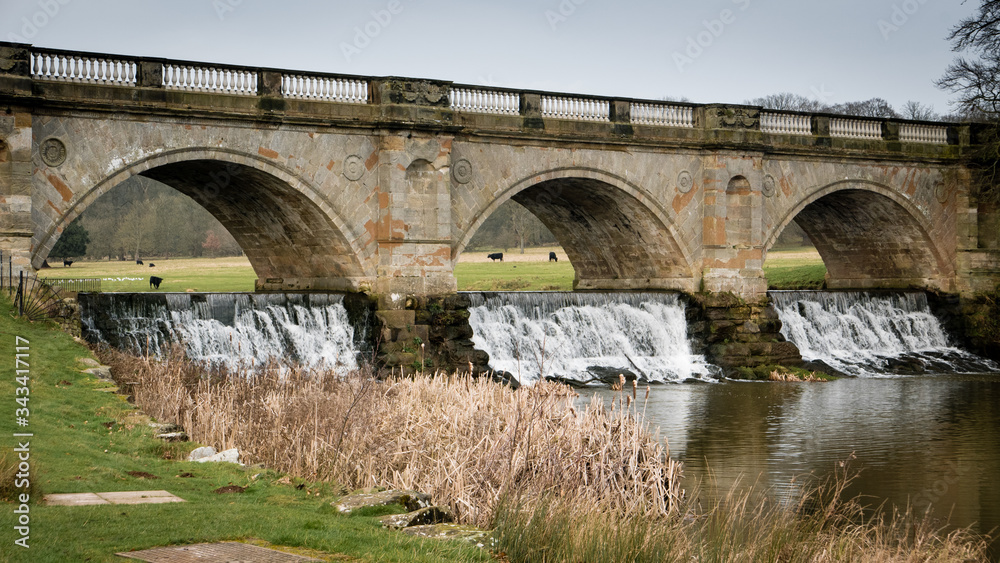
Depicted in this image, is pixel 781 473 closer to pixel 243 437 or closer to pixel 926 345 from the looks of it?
pixel 243 437

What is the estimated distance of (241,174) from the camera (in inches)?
862

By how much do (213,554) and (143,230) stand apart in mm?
49777

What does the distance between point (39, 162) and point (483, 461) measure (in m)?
12.9

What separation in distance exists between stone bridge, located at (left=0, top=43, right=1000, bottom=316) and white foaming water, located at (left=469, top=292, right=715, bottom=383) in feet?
4.81

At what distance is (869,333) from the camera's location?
28.8m

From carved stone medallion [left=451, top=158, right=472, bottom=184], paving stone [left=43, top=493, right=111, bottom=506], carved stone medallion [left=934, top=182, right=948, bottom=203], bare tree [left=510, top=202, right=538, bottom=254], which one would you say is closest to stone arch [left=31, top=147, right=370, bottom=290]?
carved stone medallion [left=451, top=158, right=472, bottom=184]

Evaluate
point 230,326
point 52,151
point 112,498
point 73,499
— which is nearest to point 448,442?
point 112,498

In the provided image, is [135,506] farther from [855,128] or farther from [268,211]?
[855,128]

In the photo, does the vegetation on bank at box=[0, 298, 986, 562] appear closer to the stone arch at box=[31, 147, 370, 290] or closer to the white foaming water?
the stone arch at box=[31, 147, 370, 290]

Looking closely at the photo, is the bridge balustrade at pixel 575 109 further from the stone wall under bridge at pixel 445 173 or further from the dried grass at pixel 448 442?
the dried grass at pixel 448 442

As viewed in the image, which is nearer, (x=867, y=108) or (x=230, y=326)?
(x=230, y=326)

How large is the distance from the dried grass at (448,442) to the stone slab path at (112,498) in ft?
5.81

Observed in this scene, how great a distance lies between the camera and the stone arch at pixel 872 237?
30.3 m

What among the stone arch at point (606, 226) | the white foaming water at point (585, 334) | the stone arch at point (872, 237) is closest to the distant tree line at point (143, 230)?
the stone arch at point (606, 226)
